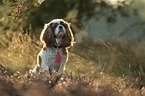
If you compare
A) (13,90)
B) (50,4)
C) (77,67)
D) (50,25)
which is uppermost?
(50,4)

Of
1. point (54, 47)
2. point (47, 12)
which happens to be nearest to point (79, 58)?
point (54, 47)

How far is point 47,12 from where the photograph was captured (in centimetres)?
982

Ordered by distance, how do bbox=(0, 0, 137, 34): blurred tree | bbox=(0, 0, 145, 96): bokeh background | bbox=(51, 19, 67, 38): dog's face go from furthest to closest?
1. bbox=(0, 0, 137, 34): blurred tree
2. bbox=(51, 19, 67, 38): dog's face
3. bbox=(0, 0, 145, 96): bokeh background

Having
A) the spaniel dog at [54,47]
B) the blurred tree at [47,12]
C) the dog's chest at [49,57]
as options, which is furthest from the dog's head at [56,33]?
the blurred tree at [47,12]

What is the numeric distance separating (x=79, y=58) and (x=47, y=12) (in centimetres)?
408

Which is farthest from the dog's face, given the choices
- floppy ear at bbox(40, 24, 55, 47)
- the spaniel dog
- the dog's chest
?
the dog's chest

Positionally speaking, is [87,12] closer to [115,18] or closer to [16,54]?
[115,18]

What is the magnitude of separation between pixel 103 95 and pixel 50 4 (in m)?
7.66

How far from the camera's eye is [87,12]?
12.4 meters

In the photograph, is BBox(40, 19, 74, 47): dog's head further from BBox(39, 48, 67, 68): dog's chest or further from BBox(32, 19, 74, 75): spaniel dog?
BBox(39, 48, 67, 68): dog's chest

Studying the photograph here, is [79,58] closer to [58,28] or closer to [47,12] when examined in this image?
[58,28]

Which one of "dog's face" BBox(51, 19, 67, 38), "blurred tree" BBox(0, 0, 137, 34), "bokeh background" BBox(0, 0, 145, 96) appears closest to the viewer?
"bokeh background" BBox(0, 0, 145, 96)

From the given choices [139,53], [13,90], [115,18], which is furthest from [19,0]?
[115,18]

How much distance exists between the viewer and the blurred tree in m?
5.60
